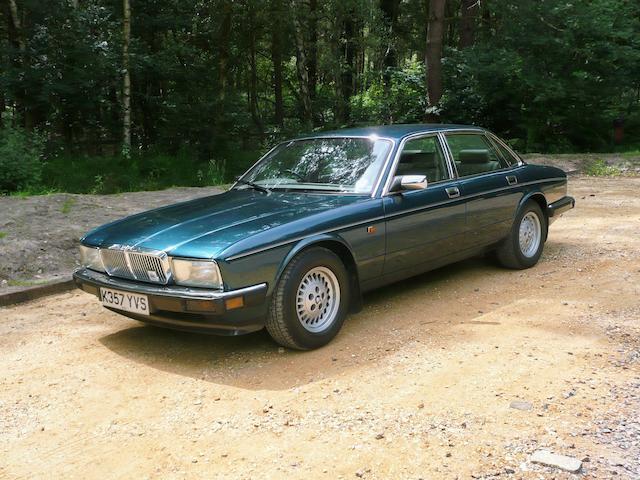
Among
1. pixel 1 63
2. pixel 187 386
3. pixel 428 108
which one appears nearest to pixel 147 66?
pixel 1 63

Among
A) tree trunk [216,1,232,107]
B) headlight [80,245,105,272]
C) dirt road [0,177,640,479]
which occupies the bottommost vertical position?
→ dirt road [0,177,640,479]

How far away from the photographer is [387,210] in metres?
4.99

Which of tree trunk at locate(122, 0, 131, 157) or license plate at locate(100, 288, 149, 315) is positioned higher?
tree trunk at locate(122, 0, 131, 157)

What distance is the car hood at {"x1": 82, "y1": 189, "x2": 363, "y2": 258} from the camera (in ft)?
13.6

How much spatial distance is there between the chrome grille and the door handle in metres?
2.64

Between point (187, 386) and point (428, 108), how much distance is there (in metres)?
15.1

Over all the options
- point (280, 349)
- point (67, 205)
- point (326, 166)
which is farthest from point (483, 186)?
point (67, 205)

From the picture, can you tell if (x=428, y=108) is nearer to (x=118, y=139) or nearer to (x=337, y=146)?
(x=118, y=139)

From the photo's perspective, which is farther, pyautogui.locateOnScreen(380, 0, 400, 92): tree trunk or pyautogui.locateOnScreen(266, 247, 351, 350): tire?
pyautogui.locateOnScreen(380, 0, 400, 92): tree trunk

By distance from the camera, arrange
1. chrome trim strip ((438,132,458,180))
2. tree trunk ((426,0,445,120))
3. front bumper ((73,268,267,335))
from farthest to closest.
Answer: tree trunk ((426,0,445,120)) < chrome trim strip ((438,132,458,180)) < front bumper ((73,268,267,335))

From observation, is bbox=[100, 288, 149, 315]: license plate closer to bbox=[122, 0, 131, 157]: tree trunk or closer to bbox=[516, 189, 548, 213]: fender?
bbox=[516, 189, 548, 213]: fender

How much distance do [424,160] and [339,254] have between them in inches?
55.4

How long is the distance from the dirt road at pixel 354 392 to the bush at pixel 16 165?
20.9ft

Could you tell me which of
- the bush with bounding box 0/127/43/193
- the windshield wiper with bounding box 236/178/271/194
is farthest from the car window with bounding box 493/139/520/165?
the bush with bounding box 0/127/43/193
